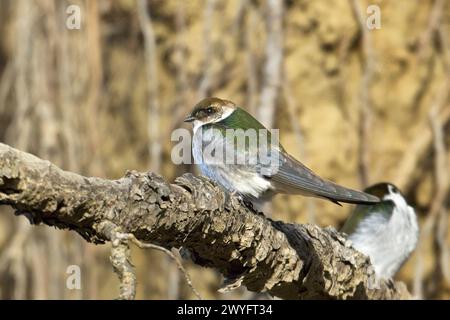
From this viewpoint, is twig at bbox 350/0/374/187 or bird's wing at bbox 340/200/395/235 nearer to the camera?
bird's wing at bbox 340/200/395/235

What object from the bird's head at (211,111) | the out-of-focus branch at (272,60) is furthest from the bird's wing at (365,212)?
the bird's head at (211,111)

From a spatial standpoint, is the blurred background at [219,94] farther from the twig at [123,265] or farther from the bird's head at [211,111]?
the twig at [123,265]

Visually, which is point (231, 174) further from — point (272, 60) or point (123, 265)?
point (272, 60)

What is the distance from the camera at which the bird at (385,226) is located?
10.4ft

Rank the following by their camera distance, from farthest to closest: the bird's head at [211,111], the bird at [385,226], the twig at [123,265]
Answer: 1. the bird at [385,226]
2. the bird's head at [211,111]
3. the twig at [123,265]

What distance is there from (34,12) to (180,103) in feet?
2.12

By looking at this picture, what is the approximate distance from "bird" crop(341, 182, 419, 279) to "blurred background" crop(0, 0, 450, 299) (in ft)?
0.84

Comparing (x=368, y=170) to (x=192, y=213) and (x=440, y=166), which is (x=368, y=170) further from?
(x=192, y=213)

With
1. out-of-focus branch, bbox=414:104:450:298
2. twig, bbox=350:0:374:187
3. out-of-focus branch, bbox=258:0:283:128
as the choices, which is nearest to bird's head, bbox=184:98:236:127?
out-of-focus branch, bbox=258:0:283:128

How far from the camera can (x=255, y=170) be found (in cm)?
215

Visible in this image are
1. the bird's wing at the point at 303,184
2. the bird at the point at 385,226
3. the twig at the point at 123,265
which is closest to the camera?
the twig at the point at 123,265

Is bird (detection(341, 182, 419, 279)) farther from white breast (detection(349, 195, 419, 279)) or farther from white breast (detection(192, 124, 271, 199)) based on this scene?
white breast (detection(192, 124, 271, 199))

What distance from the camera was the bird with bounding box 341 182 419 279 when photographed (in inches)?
124

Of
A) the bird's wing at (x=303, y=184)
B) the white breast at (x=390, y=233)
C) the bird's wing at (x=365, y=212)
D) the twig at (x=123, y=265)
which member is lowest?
the white breast at (x=390, y=233)
